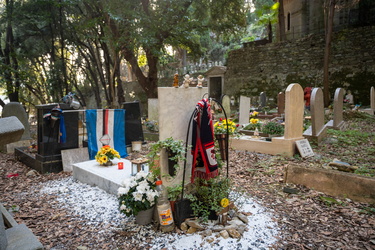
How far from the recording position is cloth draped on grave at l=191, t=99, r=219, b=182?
325 cm

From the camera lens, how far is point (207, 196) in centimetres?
334

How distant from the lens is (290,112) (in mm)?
6074

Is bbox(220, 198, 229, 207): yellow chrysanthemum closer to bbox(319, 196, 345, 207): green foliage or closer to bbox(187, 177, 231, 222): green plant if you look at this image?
bbox(187, 177, 231, 222): green plant

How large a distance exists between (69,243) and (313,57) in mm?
15752

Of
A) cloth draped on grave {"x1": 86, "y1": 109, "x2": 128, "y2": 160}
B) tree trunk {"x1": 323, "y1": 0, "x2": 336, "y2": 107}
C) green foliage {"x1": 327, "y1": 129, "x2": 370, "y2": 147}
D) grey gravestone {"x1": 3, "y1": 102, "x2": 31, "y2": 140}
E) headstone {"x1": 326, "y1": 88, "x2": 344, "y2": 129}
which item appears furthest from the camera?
tree trunk {"x1": 323, "y1": 0, "x2": 336, "y2": 107}

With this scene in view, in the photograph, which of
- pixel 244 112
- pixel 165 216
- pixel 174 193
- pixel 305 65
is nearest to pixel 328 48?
pixel 305 65

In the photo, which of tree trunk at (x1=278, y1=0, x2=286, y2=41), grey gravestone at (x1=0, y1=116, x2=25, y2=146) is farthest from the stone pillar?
tree trunk at (x1=278, y1=0, x2=286, y2=41)

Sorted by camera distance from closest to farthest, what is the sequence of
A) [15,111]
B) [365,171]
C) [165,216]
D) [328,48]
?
[165,216], [365,171], [15,111], [328,48]

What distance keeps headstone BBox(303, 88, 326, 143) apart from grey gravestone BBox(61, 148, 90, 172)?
6.43 meters

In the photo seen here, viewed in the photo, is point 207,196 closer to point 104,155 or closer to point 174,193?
point 174,193

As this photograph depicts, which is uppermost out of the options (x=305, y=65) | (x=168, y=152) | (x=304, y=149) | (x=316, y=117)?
(x=305, y=65)

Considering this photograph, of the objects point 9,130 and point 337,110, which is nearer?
point 9,130

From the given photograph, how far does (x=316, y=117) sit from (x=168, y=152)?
17.4ft

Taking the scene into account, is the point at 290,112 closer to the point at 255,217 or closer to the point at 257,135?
the point at 257,135
